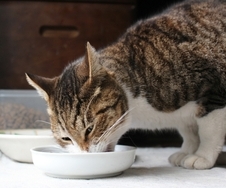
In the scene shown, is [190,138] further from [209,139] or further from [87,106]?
[87,106]

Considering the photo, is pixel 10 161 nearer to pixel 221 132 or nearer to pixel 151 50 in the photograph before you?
pixel 151 50

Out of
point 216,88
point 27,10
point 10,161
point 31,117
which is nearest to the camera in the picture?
point 216,88

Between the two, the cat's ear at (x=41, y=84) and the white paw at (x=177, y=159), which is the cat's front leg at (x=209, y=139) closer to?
the white paw at (x=177, y=159)

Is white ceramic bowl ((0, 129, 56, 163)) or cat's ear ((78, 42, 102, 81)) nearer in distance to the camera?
cat's ear ((78, 42, 102, 81))

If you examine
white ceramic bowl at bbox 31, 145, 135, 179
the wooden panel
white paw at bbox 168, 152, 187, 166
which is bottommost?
white paw at bbox 168, 152, 187, 166

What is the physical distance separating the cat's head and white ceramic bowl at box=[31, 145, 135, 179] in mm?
55

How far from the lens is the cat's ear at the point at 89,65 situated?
4.37 ft

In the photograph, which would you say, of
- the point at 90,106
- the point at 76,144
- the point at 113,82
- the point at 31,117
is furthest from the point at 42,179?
the point at 31,117

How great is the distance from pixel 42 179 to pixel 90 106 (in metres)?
0.25

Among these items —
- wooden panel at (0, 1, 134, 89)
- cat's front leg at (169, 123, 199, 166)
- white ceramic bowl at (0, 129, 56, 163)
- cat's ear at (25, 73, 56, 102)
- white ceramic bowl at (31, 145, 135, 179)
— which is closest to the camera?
white ceramic bowl at (31, 145, 135, 179)

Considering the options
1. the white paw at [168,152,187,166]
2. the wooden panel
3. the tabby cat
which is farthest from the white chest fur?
the wooden panel

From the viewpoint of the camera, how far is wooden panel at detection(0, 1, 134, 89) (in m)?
2.23

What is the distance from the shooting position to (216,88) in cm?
150

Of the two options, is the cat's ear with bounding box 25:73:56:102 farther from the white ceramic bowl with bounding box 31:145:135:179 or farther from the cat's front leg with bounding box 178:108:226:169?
the cat's front leg with bounding box 178:108:226:169
